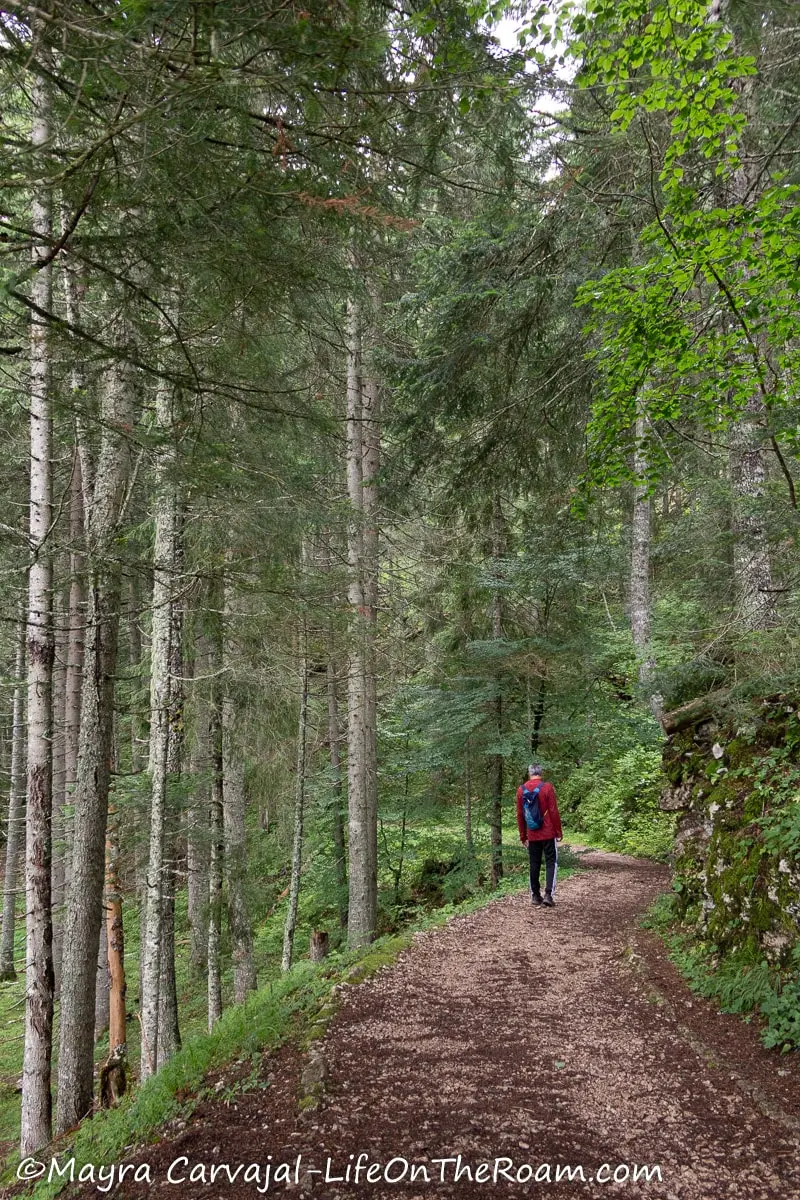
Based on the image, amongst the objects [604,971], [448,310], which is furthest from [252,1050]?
[448,310]

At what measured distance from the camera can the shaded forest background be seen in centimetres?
304

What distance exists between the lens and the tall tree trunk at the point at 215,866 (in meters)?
8.27

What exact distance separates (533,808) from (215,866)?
174 inches

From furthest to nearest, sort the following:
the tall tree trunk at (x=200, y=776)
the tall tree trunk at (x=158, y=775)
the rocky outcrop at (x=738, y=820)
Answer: the tall tree trunk at (x=200, y=776), the tall tree trunk at (x=158, y=775), the rocky outcrop at (x=738, y=820)

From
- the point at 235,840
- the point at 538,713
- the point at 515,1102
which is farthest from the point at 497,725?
the point at 515,1102

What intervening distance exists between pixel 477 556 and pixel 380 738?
5046 millimetres

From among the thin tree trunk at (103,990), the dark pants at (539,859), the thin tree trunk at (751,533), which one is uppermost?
the thin tree trunk at (751,533)

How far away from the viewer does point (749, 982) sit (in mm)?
4371

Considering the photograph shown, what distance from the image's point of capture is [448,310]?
754 cm

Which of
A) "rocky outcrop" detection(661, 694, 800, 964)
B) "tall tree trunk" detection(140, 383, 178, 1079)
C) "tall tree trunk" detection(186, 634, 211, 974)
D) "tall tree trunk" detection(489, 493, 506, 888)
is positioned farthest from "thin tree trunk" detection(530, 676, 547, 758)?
"tall tree trunk" detection(140, 383, 178, 1079)

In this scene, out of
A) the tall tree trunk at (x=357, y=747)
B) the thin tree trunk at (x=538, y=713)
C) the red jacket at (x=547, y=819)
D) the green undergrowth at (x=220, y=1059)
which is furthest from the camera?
the thin tree trunk at (x=538, y=713)

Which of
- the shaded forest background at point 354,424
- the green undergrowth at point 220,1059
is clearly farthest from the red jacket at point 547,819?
the green undergrowth at point 220,1059

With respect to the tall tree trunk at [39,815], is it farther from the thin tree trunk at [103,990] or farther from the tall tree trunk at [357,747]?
the thin tree trunk at [103,990]

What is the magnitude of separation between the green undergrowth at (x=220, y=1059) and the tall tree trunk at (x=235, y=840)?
2.96 meters
